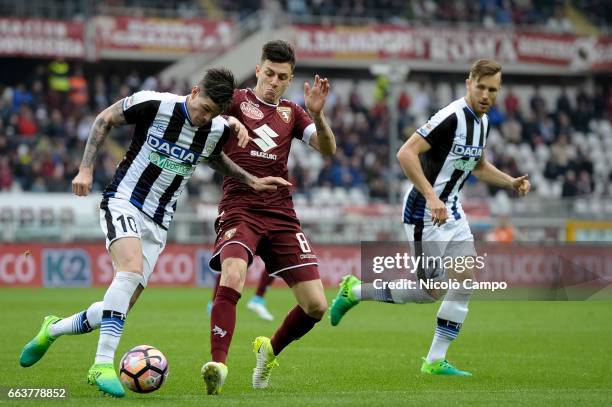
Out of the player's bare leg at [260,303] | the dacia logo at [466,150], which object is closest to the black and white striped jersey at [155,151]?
the dacia logo at [466,150]

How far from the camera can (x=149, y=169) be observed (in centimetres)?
810

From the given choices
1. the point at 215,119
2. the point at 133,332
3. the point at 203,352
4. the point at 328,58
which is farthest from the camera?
the point at 328,58

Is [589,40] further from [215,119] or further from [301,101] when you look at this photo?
[215,119]

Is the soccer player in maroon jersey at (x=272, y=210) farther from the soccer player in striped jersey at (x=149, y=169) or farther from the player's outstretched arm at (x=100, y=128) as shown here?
the player's outstretched arm at (x=100, y=128)

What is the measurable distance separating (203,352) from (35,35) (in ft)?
78.1

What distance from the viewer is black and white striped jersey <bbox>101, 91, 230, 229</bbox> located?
806 cm

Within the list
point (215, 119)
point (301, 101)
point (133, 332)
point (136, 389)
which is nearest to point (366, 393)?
point (136, 389)

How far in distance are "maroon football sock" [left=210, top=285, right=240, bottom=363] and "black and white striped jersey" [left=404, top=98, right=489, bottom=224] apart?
2541 mm

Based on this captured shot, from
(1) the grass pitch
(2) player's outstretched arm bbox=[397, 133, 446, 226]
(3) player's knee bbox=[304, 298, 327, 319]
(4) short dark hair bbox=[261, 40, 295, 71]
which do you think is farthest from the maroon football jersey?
(1) the grass pitch

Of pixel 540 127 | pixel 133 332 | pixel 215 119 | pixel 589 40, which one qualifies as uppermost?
pixel 589 40

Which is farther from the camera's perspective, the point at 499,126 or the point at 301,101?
the point at 499,126

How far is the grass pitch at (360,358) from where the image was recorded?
769 cm

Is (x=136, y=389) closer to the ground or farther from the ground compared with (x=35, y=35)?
closer to the ground

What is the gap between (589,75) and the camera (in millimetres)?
43719
